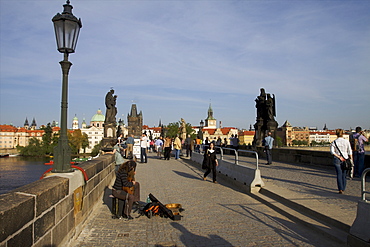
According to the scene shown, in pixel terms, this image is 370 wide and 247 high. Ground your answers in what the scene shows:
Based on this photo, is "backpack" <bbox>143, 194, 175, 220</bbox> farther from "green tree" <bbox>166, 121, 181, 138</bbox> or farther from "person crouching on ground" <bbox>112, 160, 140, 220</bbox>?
"green tree" <bbox>166, 121, 181, 138</bbox>

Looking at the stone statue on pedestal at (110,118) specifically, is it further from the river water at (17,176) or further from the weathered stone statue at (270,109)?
the weathered stone statue at (270,109)

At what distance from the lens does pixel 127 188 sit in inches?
300

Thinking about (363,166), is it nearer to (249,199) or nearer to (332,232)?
(249,199)

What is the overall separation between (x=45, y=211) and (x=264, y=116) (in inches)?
908

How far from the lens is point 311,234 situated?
5977 mm

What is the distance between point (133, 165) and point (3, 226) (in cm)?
479

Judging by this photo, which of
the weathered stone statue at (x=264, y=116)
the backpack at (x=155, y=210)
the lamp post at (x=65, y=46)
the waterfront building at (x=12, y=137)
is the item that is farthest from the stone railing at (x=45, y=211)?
the waterfront building at (x=12, y=137)

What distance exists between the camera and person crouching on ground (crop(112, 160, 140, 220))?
7492 millimetres

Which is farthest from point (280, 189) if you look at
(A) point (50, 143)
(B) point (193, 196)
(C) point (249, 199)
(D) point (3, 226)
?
(A) point (50, 143)

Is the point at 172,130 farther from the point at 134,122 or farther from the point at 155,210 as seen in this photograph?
the point at 155,210

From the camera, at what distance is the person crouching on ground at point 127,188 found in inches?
295

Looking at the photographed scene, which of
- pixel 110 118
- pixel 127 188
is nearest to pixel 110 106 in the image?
pixel 110 118

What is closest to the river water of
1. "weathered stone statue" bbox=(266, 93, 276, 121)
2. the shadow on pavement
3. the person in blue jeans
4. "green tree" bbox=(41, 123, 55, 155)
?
"weathered stone statue" bbox=(266, 93, 276, 121)

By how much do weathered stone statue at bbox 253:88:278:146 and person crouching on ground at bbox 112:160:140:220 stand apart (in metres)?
18.2
